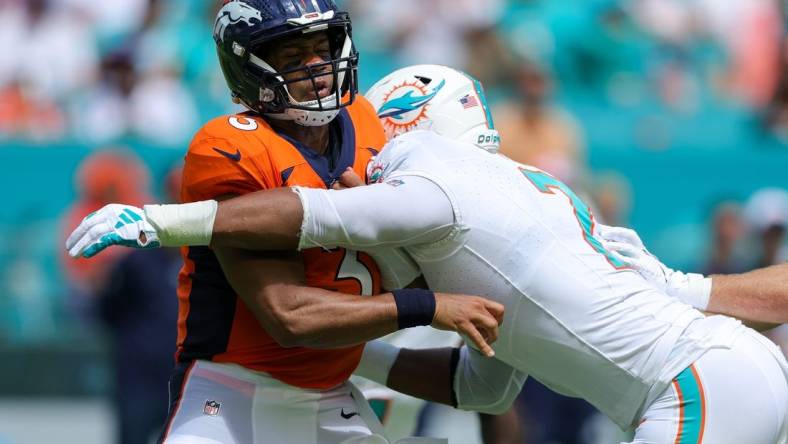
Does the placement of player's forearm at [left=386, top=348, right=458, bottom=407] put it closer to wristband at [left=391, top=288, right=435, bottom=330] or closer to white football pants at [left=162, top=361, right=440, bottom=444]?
white football pants at [left=162, top=361, right=440, bottom=444]

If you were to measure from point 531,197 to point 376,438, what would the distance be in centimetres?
83

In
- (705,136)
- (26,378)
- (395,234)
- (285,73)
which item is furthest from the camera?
(705,136)

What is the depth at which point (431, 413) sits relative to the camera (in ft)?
21.7

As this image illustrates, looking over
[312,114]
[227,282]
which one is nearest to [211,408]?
[227,282]

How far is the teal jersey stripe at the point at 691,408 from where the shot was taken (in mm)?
3359

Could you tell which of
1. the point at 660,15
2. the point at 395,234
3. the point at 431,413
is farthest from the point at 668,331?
the point at 660,15

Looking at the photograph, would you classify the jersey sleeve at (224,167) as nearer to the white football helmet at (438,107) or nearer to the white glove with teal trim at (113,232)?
the white glove with teal trim at (113,232)

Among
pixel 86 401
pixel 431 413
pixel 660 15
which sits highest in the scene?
pixel 660 15

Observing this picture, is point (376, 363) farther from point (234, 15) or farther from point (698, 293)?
point (234, 15)

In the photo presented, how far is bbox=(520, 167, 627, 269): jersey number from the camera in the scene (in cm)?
357

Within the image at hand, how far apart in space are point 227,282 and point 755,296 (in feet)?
4.73

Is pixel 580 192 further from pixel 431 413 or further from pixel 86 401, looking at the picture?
pixel 86 401

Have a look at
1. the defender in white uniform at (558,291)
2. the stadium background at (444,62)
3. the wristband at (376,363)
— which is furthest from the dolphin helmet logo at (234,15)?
the stadium background at (444,62)

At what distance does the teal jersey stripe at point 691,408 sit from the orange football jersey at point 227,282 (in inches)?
35.2
